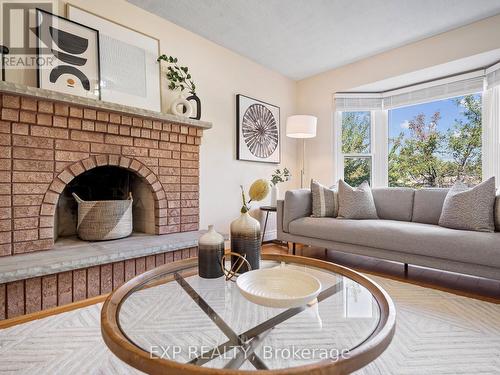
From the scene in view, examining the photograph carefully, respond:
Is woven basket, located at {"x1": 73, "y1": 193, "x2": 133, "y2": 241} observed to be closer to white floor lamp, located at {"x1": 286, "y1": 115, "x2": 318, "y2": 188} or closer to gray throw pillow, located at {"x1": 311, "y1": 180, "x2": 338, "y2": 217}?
gray throw pillow, located at {"x1": 311, "y1": 180, "x2": 338, "y2": 217}

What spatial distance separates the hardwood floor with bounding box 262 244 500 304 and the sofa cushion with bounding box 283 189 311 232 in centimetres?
49

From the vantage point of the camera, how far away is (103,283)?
6.32 ft

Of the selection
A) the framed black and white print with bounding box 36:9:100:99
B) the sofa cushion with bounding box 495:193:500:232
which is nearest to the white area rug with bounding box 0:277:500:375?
the sofa cushion with bounding box 495:193:500:232

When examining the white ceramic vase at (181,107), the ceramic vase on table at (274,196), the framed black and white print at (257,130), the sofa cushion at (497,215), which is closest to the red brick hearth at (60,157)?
the white ceramic vase at (181,107)

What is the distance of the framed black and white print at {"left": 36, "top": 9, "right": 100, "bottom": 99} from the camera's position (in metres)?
2.00

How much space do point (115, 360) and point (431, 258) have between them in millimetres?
2178

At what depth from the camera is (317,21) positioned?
8.92ft

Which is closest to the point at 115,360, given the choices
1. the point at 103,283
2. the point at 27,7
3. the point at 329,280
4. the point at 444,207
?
the point at 103,283

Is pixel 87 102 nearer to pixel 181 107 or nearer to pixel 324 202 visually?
pixel 181 107

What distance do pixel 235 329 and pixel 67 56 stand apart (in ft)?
7.60

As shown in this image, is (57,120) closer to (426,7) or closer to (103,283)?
(103,283)

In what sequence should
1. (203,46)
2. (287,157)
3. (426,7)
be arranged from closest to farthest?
(426,7)
(203,46)
(287,157)

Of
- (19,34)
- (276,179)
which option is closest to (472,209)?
(276,179)

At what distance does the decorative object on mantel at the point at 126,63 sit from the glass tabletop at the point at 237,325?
1864 millimetres
